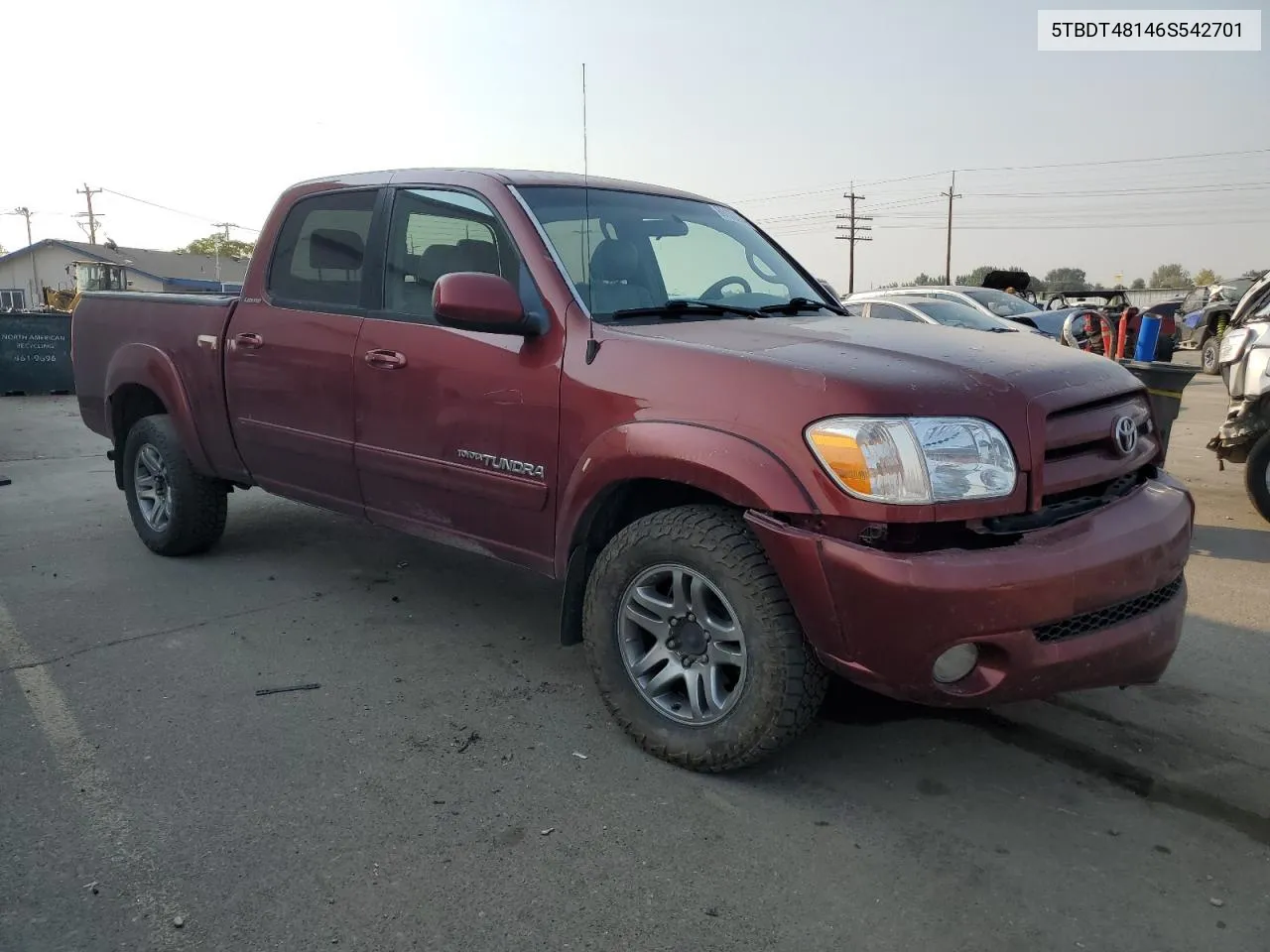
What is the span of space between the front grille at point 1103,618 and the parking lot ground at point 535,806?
0.57m

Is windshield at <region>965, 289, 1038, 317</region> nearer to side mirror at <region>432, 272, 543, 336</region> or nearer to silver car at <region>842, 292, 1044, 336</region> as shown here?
silver car at <region>842, 292, 1044, 336</region>

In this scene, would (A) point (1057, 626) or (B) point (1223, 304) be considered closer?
(A) point (1057, 626)

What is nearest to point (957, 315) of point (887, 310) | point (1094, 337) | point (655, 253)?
point (887, 310)

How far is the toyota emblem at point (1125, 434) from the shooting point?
2840 mm

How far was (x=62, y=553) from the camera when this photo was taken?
5.41 meters

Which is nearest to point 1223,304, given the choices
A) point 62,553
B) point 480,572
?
point 480,572

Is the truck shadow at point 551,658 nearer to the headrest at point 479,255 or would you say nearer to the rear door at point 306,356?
the rear door at point 306,356

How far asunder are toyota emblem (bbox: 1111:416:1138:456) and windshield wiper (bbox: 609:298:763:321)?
127 cm

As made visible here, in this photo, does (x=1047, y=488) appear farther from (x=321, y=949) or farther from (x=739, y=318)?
(x=321, y=949)

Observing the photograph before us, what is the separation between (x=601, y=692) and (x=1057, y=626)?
1430mm

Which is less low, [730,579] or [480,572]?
[730,579]

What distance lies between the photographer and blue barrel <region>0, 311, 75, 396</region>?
566 inches

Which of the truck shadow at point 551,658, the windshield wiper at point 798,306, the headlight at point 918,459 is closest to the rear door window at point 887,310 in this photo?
the truck shadow at point 551,658

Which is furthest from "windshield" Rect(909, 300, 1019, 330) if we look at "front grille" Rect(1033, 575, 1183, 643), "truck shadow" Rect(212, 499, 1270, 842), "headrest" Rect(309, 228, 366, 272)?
"front grille" Rect(1033, 575, 1183, 643)
